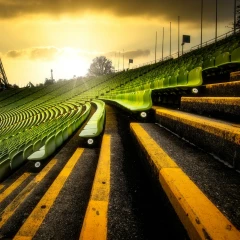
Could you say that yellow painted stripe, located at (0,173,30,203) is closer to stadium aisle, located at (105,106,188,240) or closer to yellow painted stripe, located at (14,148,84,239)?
yellow painted stripe, located at (14,148,84,239)

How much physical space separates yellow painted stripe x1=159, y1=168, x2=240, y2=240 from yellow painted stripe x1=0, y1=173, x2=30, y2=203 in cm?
256

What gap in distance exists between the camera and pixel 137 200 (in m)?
1.60

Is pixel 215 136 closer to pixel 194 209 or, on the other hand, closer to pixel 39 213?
pixel 194 209

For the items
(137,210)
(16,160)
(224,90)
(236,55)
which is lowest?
(16,160)

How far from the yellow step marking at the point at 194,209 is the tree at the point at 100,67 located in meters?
73.4

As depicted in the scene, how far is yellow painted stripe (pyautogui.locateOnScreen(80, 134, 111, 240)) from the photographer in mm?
1177

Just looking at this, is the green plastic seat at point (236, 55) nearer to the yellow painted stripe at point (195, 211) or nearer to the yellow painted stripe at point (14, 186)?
the yellow painted stripe at point (195, 211)

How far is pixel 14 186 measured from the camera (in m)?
3.48

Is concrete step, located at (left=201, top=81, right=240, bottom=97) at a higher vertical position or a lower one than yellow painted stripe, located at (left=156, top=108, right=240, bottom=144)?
higher

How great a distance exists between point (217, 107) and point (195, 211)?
164cm

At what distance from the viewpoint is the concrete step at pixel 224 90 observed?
8.02 ft

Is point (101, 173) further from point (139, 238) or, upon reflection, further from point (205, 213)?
point (205, 213)

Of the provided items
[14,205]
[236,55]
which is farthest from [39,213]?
[236,55]

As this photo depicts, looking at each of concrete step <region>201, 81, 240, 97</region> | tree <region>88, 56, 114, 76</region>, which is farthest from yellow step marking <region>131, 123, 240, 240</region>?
tree <region>88, 56, 114, 76</region>
